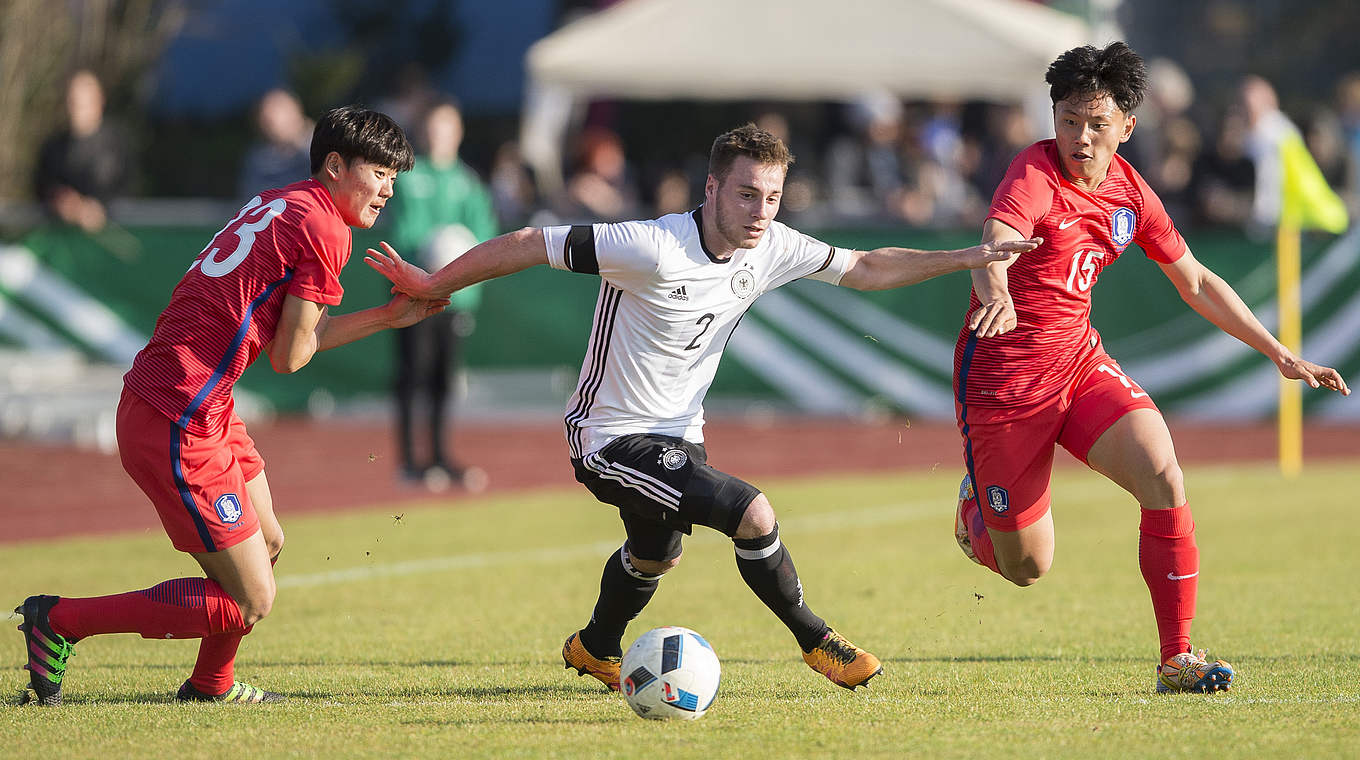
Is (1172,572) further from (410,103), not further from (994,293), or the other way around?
(410,103)

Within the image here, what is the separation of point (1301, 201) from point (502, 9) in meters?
20.0

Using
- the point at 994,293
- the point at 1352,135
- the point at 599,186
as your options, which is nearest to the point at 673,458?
the point at 994,293

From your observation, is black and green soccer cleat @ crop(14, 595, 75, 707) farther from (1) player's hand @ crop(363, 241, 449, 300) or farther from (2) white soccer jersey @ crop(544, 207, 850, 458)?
(2) white soccer jersey @ crop(544, 207, 850, 458)

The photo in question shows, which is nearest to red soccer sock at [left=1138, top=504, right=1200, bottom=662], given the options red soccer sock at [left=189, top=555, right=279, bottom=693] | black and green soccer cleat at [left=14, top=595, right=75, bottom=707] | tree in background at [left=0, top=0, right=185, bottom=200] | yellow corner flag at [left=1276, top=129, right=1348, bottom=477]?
red soccer sock at [left=189, top=555, right=279, bottom=693]

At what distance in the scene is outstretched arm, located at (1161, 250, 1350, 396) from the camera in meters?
6.28

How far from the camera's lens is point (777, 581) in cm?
577

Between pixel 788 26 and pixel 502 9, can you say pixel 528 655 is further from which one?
pixel 502 9

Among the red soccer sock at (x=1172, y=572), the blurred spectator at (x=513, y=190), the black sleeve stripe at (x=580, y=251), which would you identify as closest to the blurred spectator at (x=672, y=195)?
the blurred spectator at (x=513, y=190)

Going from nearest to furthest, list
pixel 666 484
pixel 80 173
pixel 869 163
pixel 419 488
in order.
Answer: pixel 666 484 < pixel 419 488 < pixel 80 173 < pixel 869 163

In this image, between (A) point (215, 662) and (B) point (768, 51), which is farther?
(B) point (768, 51)

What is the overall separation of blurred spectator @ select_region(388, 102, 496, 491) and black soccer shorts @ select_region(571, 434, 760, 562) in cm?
621

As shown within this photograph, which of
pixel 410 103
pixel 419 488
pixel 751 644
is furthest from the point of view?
pixel 410 103

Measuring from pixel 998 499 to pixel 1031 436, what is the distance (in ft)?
1.00

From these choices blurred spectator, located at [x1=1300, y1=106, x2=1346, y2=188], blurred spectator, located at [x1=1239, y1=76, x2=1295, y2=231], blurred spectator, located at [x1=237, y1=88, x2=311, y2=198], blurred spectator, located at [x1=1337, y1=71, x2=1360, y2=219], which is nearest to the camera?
blurred spectator, located at [x1=237, y1=88, x2=311, y2=198]
